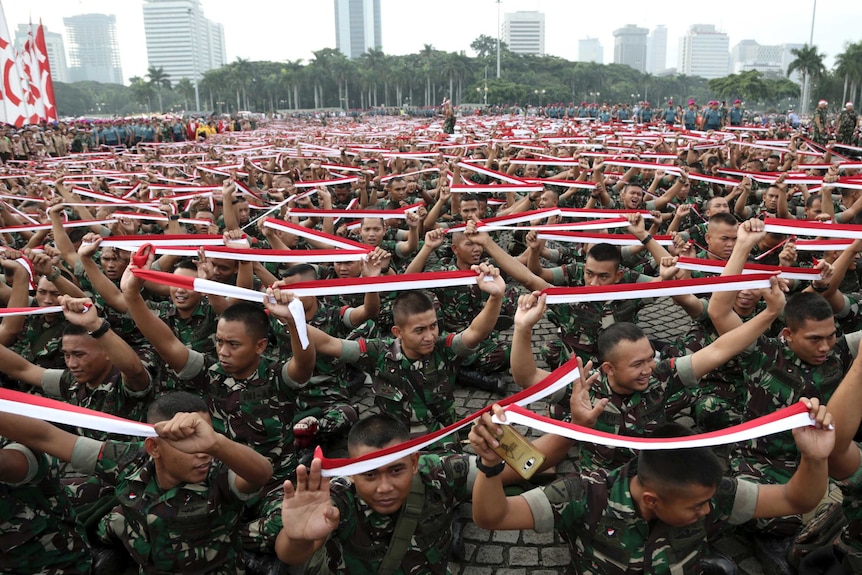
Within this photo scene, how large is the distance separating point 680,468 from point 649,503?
0.22m

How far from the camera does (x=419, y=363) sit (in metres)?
4.16

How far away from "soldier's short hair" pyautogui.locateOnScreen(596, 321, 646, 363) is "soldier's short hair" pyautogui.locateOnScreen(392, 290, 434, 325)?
1.15 m

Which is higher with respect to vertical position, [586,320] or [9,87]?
[9,87]

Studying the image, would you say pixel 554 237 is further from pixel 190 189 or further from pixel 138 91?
pixel 138 91

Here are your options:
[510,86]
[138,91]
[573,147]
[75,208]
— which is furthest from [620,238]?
[138,91]

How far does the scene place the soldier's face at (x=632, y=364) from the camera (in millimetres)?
3441

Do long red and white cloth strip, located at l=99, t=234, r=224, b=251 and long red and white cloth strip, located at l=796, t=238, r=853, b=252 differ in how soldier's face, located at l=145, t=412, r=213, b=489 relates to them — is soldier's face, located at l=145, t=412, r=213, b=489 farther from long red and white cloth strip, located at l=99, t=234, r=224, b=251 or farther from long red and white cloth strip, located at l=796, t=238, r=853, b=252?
long red and white cloth strip, located at l=796, t=238, r=853, b=252

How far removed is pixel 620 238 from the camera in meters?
5.48

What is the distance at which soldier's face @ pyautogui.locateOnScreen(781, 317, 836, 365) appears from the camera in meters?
3.66

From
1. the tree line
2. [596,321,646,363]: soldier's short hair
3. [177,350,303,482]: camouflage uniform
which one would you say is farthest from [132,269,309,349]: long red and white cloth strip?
the tree line

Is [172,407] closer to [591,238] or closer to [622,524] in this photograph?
[622,524]

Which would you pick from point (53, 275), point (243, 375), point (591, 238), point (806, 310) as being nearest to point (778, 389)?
point (806, 310)

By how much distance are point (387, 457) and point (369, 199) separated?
26.9ft

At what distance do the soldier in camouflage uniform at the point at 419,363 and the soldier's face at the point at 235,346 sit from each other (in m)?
0.51
